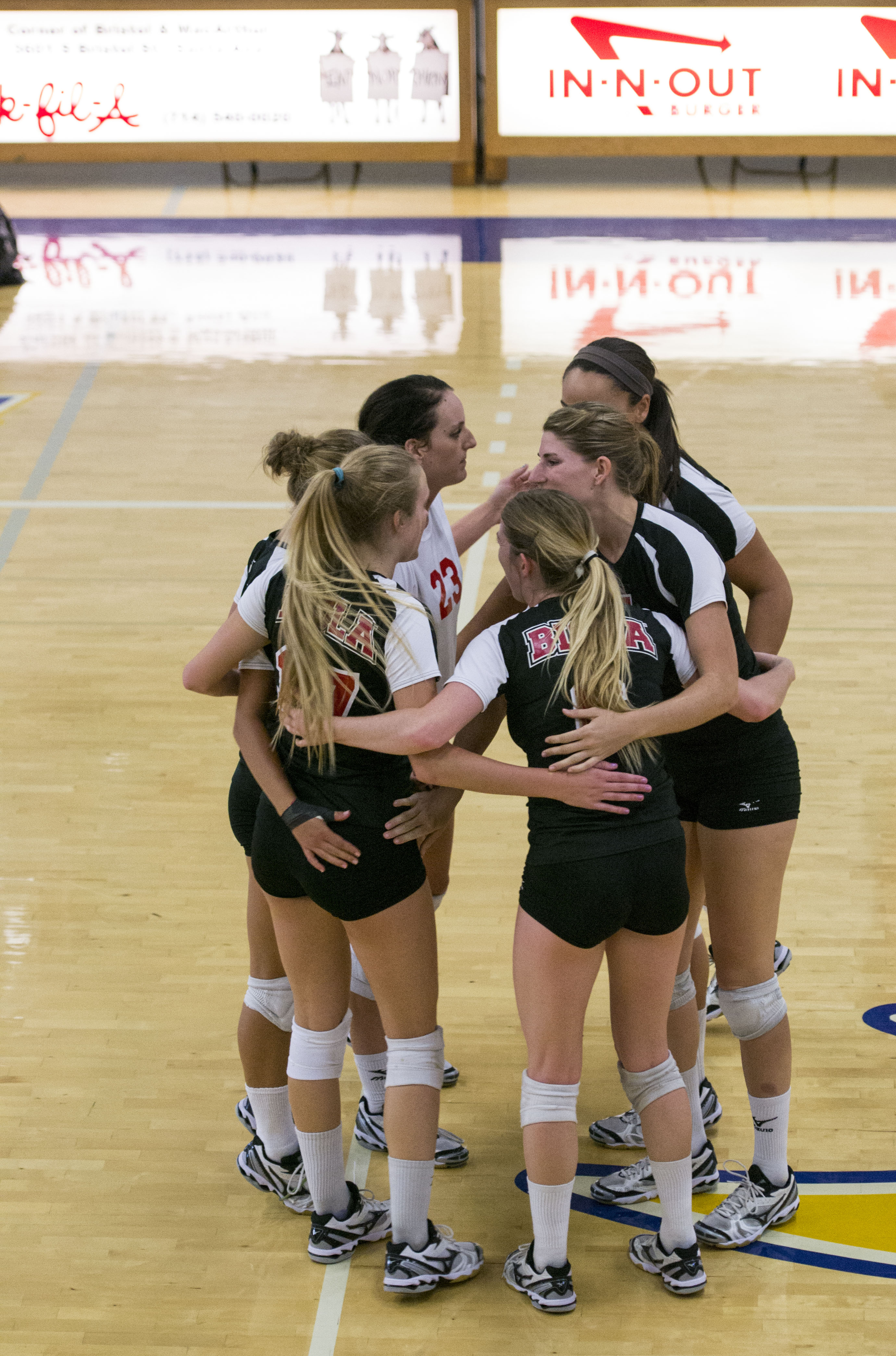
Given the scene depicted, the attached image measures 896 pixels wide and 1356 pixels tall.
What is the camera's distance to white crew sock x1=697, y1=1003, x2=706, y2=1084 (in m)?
2.95

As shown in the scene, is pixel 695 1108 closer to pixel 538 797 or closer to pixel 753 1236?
pixel 753 1236

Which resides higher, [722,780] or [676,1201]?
[722,780]

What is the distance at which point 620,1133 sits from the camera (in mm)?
3088

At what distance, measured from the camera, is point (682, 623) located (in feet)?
8.51

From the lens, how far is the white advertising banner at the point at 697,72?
15.5m

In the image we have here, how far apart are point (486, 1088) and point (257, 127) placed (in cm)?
1486

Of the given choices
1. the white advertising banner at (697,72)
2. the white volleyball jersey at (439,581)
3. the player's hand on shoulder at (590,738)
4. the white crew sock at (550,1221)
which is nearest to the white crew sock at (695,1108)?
the white crew sock at (550,1221)

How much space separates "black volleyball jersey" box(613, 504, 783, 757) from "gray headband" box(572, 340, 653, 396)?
34 centimetres

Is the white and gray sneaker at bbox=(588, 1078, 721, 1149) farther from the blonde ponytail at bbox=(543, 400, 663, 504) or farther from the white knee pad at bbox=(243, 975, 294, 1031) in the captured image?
the blonde ponytail at bbox=(543, 400, 663, 504)

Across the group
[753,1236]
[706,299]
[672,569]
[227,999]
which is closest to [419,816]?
[672,569]

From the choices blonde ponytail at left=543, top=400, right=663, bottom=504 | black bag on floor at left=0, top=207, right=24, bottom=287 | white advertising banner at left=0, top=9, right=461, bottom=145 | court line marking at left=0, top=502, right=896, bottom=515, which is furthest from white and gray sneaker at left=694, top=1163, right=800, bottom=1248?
white advertising banner at left=0, top=9, right=461, bottom=145

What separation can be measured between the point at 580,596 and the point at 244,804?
2.68 feet

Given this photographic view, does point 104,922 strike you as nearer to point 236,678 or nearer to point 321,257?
point 236,678

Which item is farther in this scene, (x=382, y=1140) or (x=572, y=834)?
(x=382, y=1140)
